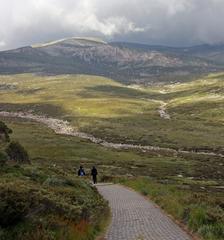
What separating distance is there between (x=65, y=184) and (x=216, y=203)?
10246 mm

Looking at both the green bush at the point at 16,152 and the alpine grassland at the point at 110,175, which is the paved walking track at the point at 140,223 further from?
the green bush at the point at 16,152

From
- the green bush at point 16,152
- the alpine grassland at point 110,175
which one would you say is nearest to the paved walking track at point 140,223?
the alpine grassland at point 110,175

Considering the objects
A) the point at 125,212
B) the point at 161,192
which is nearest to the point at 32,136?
the point at 161,192

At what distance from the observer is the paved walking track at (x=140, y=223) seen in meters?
21.4

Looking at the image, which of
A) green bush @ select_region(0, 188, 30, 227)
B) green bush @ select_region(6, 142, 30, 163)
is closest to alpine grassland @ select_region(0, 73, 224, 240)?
green bush @ select_region(0, 188, 30, 227)

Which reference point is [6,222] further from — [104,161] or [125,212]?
[104,161]

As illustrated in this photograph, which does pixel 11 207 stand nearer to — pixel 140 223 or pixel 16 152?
pixel 140 223

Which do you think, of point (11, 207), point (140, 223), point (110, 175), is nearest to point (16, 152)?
point (110, 175)

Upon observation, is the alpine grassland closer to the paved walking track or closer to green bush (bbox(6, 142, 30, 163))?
the paved walking track

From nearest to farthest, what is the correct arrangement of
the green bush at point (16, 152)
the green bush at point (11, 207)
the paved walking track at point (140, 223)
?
the green bush at point (11, 207) < the paved walking track at point (140, 223) < the green bush at point (16, 152)

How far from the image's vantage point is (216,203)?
31.6 meters

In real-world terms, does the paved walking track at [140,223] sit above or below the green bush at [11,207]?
below

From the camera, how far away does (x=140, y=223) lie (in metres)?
25.7

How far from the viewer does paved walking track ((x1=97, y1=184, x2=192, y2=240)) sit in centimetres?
2141
